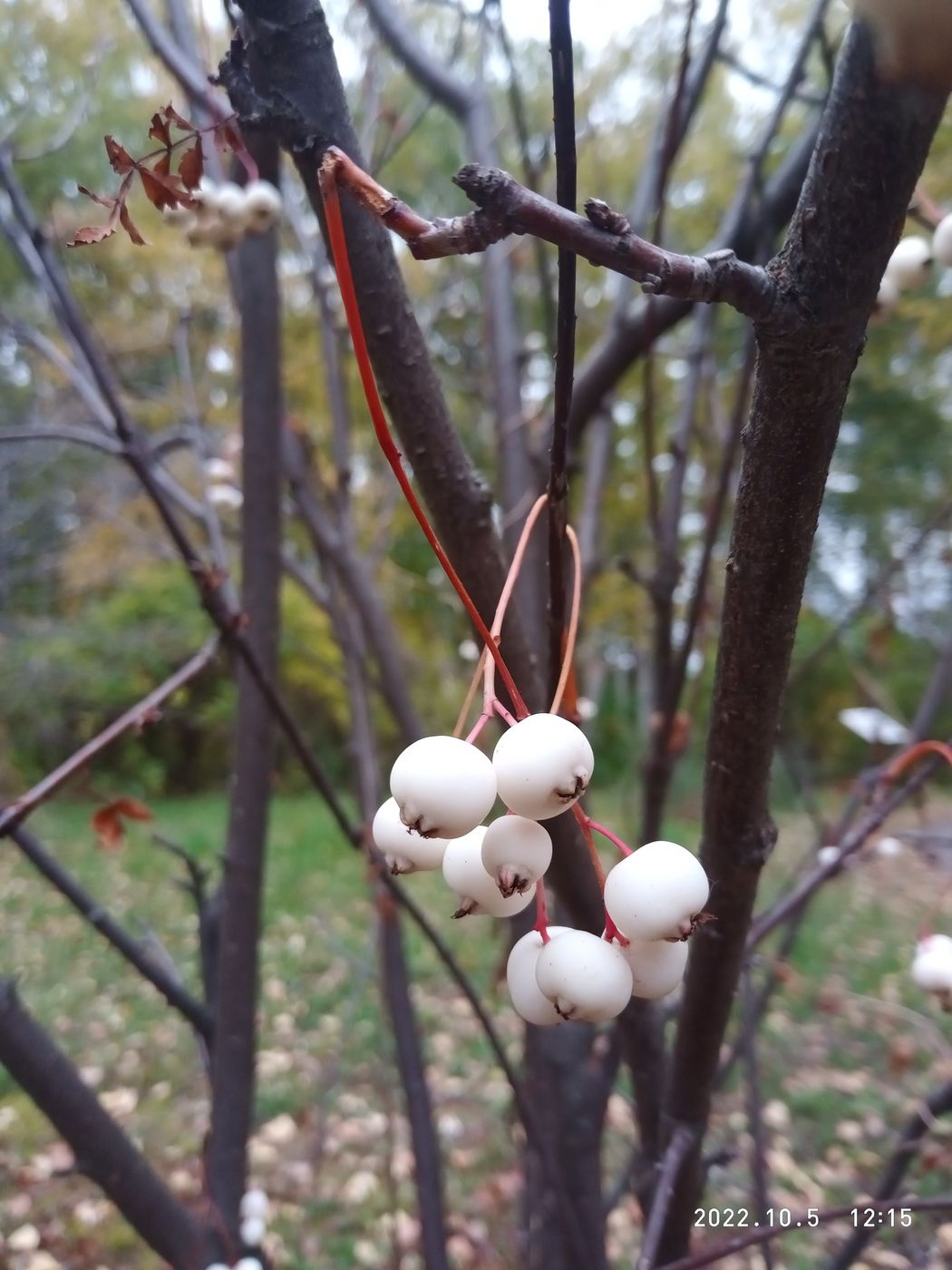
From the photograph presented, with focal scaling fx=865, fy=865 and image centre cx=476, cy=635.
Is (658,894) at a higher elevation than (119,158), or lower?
lower

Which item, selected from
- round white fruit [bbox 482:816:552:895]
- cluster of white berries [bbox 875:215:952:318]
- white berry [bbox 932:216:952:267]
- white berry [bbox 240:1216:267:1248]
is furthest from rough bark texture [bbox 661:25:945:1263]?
white berry [bbox 240:1216:267:1248]

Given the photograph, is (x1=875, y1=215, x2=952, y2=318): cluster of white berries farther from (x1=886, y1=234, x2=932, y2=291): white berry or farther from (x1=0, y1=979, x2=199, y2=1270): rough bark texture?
(x1=0, y1=979, x2=199, y2=1270): rough bark texture

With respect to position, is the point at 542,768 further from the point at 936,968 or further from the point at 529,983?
the point at 936,968

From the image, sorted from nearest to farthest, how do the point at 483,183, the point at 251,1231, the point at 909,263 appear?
the point at 483,183 → the point at 909,263 → the point at 251,1231

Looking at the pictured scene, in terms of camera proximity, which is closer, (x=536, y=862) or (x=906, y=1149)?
(x=536, y=862)

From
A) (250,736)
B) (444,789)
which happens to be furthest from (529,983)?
(250,736)

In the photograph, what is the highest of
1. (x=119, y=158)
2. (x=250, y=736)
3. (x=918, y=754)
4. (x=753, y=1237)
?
(x=250, y=736)
